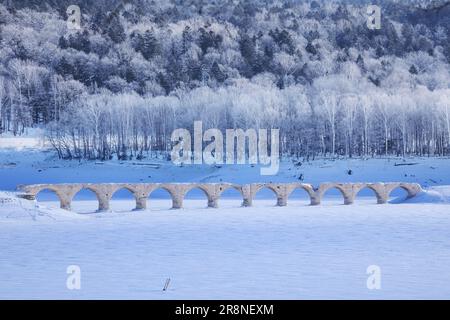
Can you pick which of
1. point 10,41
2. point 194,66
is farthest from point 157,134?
point 10,41

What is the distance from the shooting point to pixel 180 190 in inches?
1743

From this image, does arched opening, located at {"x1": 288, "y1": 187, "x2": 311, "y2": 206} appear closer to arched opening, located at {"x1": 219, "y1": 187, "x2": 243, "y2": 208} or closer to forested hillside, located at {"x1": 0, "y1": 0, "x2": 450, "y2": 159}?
arched opening, located at {"x1": 219, "y1": 187, "x2": 243, "y2": 208}

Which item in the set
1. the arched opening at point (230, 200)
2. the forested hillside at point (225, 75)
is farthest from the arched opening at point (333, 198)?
the forested hillside at point (225, 75)

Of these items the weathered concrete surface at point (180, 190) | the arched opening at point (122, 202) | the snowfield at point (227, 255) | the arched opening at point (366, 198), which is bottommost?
the snowfield at point (227, 255)

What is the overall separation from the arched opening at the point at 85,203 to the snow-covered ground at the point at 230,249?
4.9 inches

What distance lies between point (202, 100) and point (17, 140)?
2001cm

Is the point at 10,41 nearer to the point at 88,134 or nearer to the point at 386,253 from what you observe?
the point at 88,134

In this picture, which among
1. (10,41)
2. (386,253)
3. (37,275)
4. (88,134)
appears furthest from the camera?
(10,41)

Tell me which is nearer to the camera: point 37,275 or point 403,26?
point 37,275

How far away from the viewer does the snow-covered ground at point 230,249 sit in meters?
17.3

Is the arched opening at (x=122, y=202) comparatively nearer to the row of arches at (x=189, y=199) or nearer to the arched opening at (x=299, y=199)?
the row of arches at (x=189, y=199)

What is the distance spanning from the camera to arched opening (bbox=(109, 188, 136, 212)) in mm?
44531

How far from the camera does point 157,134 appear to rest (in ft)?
246
